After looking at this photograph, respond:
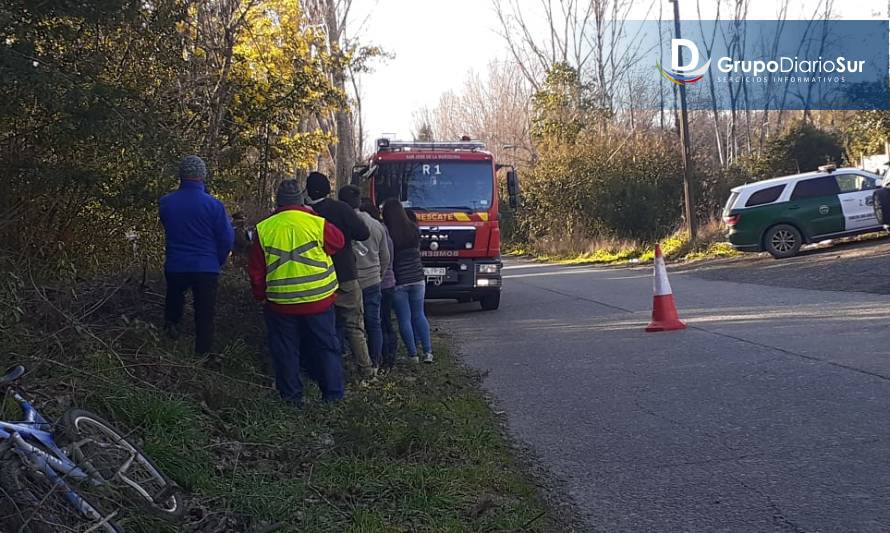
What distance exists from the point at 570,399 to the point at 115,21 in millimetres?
5224

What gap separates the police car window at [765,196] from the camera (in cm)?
2105

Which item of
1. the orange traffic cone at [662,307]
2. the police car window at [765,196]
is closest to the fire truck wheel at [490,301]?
the orange traffic cone at [662,307]

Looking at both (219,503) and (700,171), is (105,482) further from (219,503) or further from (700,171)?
(700,171)

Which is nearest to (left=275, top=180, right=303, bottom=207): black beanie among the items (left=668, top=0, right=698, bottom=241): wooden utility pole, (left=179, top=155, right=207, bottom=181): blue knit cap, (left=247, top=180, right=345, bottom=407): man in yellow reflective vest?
(left=247, top=180, right=345, bottom=407): man in yellow reflective vest

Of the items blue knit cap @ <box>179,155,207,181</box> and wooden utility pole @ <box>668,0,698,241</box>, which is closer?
A: blue knit cap @ <box>179,155,207,181</box>

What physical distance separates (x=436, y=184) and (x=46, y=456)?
39.5 ft

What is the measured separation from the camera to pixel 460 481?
503 cm

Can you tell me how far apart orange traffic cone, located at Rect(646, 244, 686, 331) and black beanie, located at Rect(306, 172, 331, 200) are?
5.03 m

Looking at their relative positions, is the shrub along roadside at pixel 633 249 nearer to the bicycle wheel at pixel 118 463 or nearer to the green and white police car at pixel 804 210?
the green and white police car at pixel 804 210

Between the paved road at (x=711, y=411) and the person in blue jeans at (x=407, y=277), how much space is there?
0.78m

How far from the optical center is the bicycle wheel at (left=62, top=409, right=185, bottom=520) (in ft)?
12.0

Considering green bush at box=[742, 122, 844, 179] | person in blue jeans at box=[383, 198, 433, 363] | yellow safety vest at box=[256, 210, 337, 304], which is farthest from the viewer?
green bush at box=[742, 122, 844, 179]

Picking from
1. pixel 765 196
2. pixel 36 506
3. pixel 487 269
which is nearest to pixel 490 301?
pixel 487 269

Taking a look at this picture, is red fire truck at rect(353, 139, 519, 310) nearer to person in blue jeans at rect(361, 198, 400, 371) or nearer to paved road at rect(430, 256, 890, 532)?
paved road at rect(430, 256, 890, 532)
